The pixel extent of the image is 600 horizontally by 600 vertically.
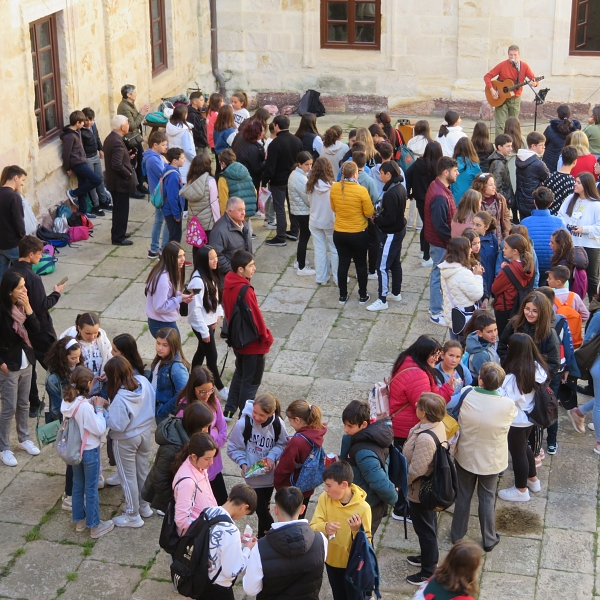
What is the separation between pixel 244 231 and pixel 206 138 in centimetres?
432

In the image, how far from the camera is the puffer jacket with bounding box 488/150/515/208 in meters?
11.4

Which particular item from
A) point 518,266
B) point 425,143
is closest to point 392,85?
point 425,143

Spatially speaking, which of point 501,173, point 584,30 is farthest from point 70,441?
point 584,30

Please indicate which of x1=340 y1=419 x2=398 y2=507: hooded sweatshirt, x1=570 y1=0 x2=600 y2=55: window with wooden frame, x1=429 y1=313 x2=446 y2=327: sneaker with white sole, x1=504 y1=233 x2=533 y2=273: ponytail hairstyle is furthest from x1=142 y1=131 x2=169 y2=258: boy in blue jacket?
x1=570 y1=0 x2=600 y2=55: window with wooden frame

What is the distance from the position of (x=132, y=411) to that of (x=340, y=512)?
1.85 m

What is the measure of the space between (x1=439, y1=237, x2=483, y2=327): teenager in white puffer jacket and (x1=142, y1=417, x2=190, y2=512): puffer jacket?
3.23m

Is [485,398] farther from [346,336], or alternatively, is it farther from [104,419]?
[346,336]

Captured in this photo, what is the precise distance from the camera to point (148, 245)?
508 inches

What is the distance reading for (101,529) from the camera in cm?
761

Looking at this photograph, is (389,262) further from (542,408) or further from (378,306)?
(542,408)

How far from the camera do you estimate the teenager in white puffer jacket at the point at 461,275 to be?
29.3 ft

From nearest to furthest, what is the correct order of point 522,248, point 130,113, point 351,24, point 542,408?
point 542,408, point 522,248, point 130,113, point 351,24

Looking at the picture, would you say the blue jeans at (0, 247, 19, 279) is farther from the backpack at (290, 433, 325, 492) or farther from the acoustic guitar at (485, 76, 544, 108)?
the acoustic guitar at (485, 76, 544, 108)

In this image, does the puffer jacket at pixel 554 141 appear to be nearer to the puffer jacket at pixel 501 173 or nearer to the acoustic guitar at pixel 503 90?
the puffer jacket at pixel 501 173
